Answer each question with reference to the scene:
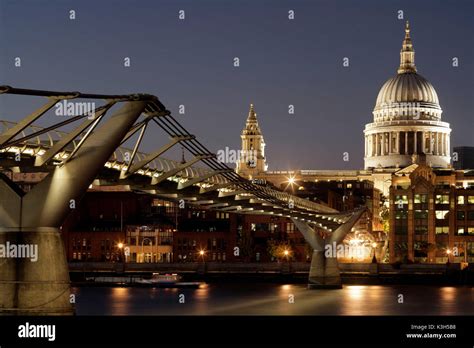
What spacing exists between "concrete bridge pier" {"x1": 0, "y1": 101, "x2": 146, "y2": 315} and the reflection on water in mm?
23093

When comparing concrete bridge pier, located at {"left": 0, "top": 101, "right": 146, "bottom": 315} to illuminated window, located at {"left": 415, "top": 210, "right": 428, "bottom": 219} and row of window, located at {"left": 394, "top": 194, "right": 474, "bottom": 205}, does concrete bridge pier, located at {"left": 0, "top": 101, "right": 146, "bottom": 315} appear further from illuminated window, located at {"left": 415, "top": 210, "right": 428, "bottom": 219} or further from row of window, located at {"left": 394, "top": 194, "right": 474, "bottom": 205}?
row of window, located at {"left": 394, "top": 194, "right": 474, "bottom": 205}

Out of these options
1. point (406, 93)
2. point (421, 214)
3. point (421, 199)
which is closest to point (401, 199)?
point (421, 199)

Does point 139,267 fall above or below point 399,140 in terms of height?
below

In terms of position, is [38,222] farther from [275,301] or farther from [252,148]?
[252,148]

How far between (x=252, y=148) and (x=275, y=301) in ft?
407

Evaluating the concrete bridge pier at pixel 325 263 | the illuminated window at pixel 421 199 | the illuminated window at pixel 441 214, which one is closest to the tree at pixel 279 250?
the illuminated window at pixel 421 199

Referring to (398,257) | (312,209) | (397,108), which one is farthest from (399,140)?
(312,209)

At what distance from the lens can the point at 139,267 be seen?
381 ft

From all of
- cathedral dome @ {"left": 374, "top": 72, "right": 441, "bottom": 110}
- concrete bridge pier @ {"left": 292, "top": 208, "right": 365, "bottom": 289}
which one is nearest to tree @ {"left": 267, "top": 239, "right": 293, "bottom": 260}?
concrete bridge pier @ {"left": 292, "top": 208, "right": 365, "bottom": 289}

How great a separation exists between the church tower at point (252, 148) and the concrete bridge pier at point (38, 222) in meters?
155

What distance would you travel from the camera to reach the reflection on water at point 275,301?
65500 mm

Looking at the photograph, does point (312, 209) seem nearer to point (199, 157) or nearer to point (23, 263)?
point (199, 157)

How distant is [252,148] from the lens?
197875 mm

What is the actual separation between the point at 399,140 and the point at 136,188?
148917 mm
